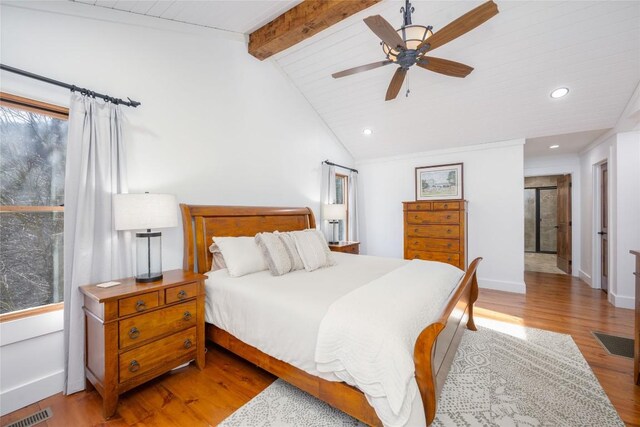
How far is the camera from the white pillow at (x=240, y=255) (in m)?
2.52

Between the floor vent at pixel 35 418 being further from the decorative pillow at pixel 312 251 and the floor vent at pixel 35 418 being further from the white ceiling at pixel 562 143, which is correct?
the white ceiling at pixel 562 143

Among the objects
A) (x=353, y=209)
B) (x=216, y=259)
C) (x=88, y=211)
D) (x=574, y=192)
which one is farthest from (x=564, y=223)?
(x=88, y=211)

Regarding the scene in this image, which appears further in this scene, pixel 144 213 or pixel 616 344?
pixel 616 344

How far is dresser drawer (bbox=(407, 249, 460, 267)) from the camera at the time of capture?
419 centimetres

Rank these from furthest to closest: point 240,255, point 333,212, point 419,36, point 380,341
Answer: point 333,212 → point 240,255 → point 419,36 → point 380,341

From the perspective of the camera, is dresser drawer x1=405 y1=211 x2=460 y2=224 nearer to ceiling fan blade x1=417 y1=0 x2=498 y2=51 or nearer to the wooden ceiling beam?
ceiling fan blade x1=417 y1=0 x2=498 y2=51

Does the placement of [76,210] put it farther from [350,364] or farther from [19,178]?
[350,364]

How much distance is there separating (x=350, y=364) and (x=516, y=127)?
4.29m

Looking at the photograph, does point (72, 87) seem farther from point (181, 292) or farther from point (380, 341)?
point (380, 341)

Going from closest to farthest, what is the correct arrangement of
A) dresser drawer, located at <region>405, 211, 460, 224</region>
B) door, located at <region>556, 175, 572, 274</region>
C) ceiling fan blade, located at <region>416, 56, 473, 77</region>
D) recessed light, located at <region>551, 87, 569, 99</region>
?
ceiling fan blade, located at <region>416, 56, 473, 77</region>
recessed light, located at <region>551, 87, 569, 99</region>
dresser drawer, located at <region>405, 211, 460, 224</region>
door, located at <region>556, 175, 572, 274</region>

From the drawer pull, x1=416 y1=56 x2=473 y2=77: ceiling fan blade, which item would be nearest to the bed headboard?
the drawer pull

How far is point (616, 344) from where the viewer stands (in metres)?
2.68

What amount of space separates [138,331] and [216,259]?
0.98 metres

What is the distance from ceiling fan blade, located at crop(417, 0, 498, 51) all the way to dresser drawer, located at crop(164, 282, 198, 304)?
8.37ft
